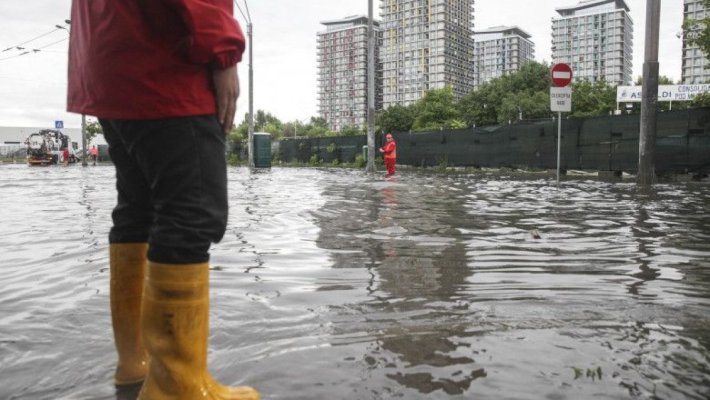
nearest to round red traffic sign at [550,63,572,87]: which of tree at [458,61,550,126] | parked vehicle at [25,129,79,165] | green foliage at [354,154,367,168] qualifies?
green foliage at [354,154,367,168]

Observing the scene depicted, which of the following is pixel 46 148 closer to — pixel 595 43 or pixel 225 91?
pixel 225 91

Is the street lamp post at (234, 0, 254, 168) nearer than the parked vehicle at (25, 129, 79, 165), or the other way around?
the street lamp post at (234, 0, 254, 168)

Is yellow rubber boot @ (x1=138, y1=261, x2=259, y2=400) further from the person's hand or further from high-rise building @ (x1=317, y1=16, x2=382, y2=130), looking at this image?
high-rise building @ (x1=317, y1=16, x2=382, y2=130)

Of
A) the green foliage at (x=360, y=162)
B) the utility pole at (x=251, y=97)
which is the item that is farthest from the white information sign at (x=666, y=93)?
the utility pole at (x=251, y=97)

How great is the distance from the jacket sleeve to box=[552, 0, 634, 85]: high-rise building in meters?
155

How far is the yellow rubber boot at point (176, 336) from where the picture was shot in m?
1.56

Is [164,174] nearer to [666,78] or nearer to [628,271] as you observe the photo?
[628,271]

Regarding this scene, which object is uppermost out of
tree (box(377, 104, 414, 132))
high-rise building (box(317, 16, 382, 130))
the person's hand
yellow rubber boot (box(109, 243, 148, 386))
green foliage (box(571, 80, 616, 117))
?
high-rise building (box(317, 16, 382, 130))

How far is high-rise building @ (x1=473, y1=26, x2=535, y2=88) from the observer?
15900 cm

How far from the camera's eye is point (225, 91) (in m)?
1.64

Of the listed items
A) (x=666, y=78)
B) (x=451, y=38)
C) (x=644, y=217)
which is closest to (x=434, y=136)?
(x=644, y=217)

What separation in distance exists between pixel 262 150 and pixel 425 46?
139 meters

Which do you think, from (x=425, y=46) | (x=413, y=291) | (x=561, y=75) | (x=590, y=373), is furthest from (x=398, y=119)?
(x=425, y=46)

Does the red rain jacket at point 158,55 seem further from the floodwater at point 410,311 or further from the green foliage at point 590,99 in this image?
the green foliage at point 590,99
